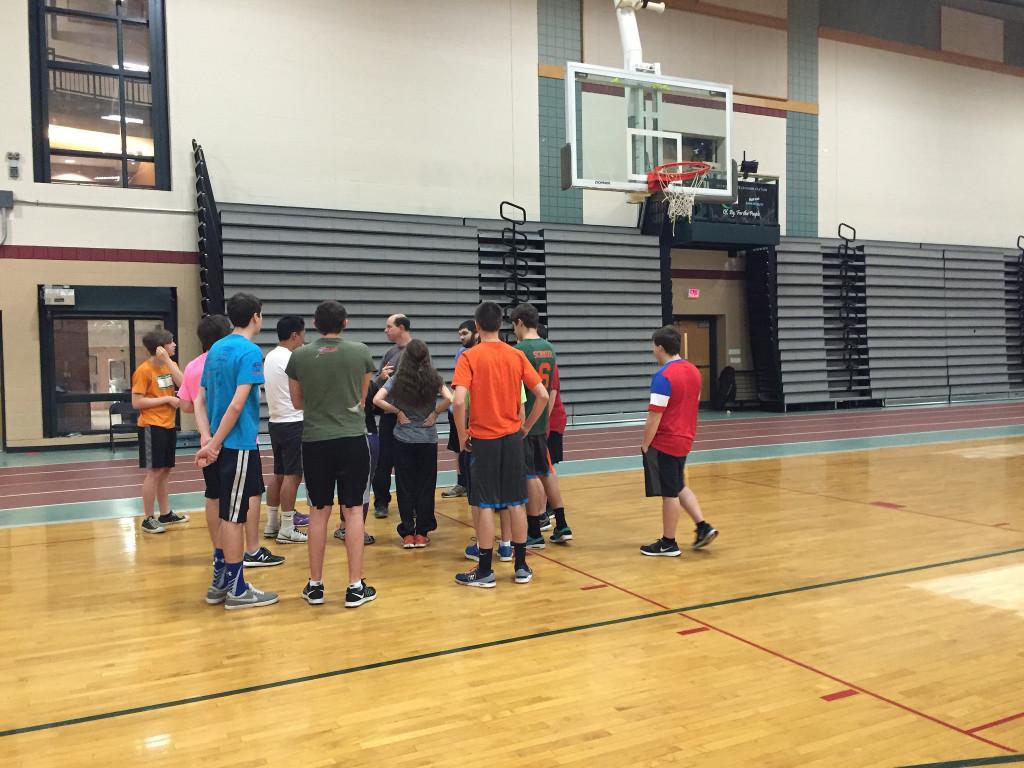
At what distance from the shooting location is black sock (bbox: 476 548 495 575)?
4625mm

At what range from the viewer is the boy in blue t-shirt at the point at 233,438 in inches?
165

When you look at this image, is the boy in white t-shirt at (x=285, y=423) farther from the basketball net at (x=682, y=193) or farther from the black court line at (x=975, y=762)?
the basketball net at (x=682, y=193)

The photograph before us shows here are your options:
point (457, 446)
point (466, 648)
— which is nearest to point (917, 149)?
point (457, 446)

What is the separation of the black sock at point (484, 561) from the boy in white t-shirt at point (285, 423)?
1691 mm

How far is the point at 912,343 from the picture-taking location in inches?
691

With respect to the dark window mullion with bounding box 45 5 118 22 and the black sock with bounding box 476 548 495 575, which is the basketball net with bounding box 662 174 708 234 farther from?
the black sock with bounding box 476 548 495 575

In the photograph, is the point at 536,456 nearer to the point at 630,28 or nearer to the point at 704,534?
the point at 704,534

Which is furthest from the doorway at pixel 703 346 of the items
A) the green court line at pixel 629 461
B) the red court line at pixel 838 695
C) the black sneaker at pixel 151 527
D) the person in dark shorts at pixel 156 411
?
the red court line at pixel 838 695

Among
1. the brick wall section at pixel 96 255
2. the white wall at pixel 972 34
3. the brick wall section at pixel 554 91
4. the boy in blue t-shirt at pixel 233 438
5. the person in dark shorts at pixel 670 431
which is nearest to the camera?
Answer: the boy in blue t-shirt at pixel 233 438

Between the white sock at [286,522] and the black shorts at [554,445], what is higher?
the black shorts at [554,445]

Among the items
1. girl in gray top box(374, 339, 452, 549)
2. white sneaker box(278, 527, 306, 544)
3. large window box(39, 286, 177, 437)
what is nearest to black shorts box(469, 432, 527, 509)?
girl in gray top box(374, 339, 452, 549)

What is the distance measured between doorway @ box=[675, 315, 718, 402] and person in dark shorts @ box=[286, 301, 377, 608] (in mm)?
12791

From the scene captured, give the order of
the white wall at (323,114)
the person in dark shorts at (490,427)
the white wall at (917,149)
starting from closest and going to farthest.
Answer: the person in dark shorts at (490,427), the white wall at (323,114), the white wall at (917,149)

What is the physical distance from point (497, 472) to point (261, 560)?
6.07 ft
